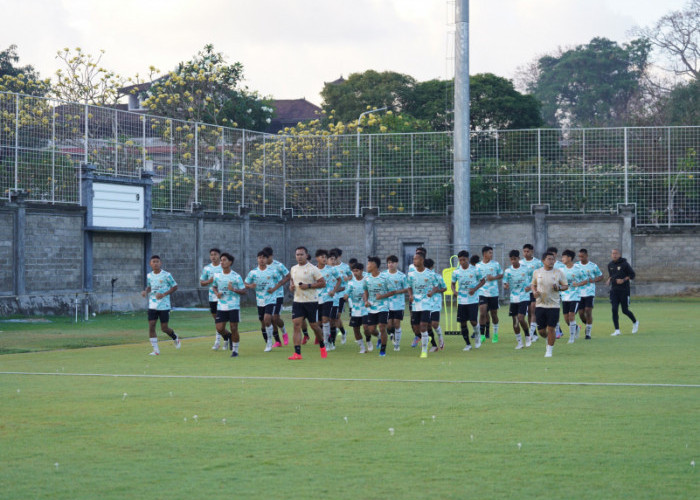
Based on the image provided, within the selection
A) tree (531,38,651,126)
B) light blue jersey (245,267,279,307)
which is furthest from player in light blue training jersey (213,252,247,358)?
tree (531,38,651,126)

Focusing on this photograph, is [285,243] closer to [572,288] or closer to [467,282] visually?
[572,288]

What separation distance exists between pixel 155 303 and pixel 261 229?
24291mm

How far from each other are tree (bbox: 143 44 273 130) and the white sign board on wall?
55.4 ft

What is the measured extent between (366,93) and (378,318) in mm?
53063

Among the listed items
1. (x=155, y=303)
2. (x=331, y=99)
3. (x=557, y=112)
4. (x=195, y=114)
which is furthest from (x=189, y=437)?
(x=557, y=112)

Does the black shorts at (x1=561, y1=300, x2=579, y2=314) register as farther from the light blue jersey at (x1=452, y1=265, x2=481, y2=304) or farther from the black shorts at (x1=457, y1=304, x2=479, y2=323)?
the black shorts at (x1=457, y1=304, x2=479, y2=323)

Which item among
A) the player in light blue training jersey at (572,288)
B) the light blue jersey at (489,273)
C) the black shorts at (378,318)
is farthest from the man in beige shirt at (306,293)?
the player in light blue training jersey at (572,288)

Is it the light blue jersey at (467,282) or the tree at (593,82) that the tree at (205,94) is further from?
the tree at (593,82)

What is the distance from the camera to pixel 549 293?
62.6 feet

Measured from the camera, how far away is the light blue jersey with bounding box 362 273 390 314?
20.5 metres

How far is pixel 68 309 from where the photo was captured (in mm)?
32969

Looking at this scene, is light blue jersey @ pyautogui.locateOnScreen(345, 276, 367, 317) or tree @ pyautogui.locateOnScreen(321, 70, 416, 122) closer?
light blue jersey @ pyautogui.locateOnScreen(345, 276, 367, 317)

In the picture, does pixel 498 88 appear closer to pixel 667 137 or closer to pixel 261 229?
pixel 667 137

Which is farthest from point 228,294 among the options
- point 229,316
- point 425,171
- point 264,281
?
point 425,171
